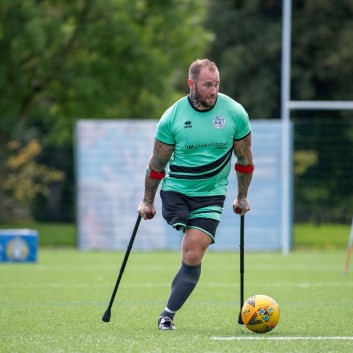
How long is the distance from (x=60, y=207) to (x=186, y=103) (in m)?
15.2

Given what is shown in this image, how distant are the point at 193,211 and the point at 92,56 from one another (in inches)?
853

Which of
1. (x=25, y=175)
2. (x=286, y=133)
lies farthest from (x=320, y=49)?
(x=286, y=133)

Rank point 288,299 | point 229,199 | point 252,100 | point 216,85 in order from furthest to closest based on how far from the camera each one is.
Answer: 1. point 252,100
2. point 229,199
3. point 288,299
4. point 216,85

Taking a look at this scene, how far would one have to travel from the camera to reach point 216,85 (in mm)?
8211

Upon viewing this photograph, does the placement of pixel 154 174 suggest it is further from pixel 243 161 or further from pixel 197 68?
pixel 197 68

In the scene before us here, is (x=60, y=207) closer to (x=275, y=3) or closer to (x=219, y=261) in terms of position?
(x=219, y=261)

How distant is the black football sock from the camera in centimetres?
838

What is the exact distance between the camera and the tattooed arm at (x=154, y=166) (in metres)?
8.41

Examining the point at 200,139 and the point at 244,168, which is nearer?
the point at 200,139

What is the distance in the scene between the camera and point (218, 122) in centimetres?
834

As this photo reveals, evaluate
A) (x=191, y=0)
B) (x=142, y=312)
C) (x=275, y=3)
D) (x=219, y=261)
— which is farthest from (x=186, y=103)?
(x=275, y=3)

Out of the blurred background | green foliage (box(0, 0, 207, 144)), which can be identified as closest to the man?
the blurred background

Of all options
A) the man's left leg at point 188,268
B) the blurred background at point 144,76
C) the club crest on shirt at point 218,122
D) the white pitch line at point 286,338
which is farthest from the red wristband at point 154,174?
the blurred background at point 144,76

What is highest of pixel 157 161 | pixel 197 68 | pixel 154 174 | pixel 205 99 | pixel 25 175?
pixel 197 68
